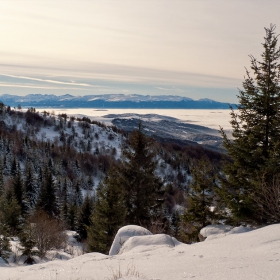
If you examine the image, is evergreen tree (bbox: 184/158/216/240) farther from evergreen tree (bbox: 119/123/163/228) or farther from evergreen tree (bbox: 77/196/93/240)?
evergreen tree (bbox: 77/196/93/240)

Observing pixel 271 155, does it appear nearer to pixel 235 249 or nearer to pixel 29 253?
pixel 235 249

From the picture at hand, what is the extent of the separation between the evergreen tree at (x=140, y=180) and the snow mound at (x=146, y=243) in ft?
32.7

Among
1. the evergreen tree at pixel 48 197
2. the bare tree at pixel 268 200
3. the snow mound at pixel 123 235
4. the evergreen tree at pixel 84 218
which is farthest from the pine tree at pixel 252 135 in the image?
the evergreen tree at pixel 48 197

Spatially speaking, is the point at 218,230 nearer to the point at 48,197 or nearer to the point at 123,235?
the point at 123,235

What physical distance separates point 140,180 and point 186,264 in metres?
14.1

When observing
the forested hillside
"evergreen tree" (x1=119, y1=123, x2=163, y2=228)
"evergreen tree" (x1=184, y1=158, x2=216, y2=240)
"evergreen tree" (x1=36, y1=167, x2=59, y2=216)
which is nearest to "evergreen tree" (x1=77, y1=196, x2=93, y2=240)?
the forested hillside

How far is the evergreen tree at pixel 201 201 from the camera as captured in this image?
1366 centimetres

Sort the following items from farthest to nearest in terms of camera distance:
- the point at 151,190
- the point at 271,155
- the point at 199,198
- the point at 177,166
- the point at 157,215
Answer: the point at 177,166 < the point at 157,215 < the point at 151,190 < the point at 199,198 < the point at 271,155

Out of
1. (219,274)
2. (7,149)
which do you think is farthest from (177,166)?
(219,274)

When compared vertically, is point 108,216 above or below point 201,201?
below

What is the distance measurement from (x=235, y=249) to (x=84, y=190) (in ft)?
297

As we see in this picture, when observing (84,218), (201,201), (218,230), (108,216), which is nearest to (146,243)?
(218,230)

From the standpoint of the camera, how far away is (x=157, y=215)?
21.2 meters

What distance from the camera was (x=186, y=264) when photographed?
580 centimetres
